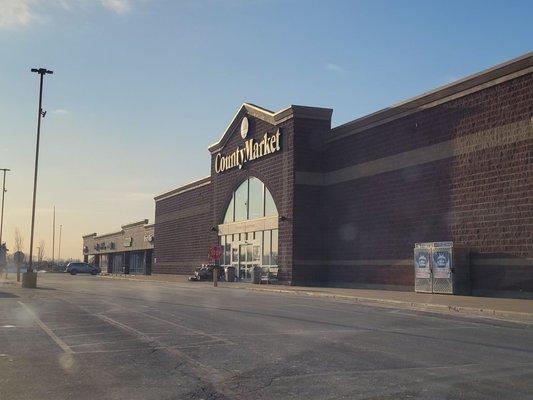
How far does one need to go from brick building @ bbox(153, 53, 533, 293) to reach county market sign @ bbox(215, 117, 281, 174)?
13 cm

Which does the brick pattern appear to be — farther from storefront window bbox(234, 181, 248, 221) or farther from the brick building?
storefront window bbox(234, 181, 248, 221)

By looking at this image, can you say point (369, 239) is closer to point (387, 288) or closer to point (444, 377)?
point (387, 288)

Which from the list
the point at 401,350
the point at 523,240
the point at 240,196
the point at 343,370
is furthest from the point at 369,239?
the point at 343,370

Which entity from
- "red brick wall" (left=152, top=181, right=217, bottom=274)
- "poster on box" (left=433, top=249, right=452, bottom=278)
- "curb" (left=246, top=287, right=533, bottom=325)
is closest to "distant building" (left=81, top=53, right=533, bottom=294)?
"poster on box" (left=433, top=249, right=452, bottom=278)

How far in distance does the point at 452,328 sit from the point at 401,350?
4.37m

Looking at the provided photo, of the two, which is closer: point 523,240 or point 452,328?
point 452,328

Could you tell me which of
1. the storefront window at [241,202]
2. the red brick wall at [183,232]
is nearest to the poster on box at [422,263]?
the storefront window at [241,202]

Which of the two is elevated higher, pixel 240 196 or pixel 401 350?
pixel 240 196

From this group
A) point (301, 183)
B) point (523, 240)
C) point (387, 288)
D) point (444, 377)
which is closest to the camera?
point (444, 377)

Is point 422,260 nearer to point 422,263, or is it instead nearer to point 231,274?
point 422,263

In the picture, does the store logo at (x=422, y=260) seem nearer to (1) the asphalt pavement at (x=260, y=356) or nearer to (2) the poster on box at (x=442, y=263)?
(2) the poster on box at (x=442, y=263)

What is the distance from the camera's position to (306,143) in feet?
124

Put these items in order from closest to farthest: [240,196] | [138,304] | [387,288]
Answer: [138,304]
[387,288]
[240,196]

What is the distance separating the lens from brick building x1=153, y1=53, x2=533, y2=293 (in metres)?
24.4
